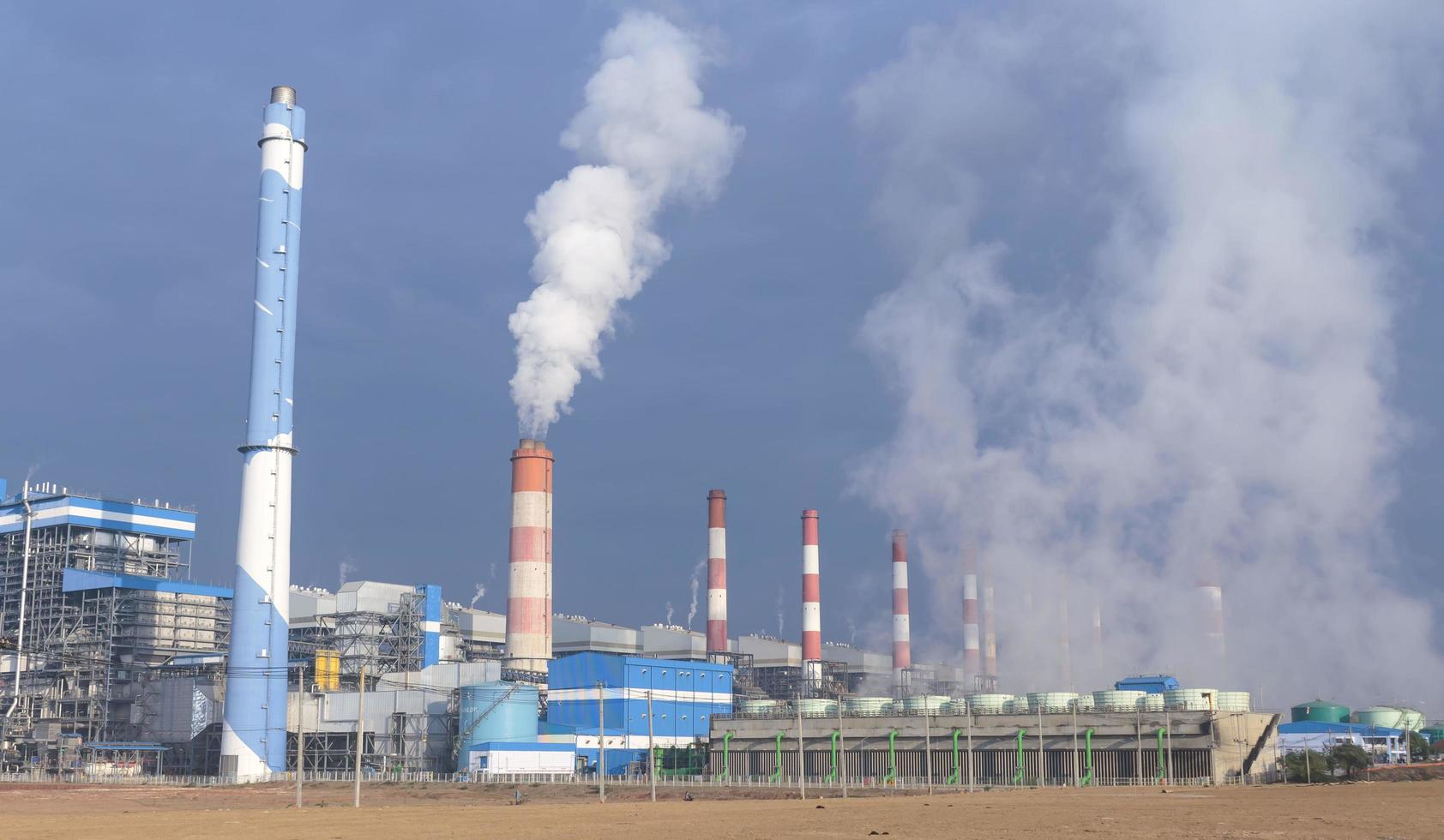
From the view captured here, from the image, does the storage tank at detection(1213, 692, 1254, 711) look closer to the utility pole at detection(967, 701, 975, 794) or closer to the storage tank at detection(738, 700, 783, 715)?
the utility pole at detection(967, 701, 975, 794)

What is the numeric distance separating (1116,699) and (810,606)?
37809 mm

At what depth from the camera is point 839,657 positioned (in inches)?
5443

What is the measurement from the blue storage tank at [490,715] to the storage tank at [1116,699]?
30.6 m

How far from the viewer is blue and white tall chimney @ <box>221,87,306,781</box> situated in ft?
→ 228

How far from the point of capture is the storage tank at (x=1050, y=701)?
7106cm

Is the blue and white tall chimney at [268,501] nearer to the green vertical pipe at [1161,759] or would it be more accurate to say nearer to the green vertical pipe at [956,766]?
the green vertical pipe at [956,766]

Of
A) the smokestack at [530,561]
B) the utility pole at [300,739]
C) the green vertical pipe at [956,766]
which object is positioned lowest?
the green vertical pipe at [956,766]

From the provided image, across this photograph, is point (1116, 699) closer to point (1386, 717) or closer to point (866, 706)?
point (866, 706)

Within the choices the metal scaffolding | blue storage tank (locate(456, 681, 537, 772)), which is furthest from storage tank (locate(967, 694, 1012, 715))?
the metal scaffolding

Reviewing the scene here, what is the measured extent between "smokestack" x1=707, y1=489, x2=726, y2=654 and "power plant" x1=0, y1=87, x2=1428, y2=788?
17cm

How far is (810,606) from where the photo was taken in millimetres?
107500

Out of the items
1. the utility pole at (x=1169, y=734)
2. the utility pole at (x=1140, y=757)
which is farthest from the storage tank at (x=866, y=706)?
the utility pole at (x=1169, y=734)

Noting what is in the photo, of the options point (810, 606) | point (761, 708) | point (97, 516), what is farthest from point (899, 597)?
point (97, 516)

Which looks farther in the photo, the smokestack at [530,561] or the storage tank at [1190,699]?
the smokestack at [530,561]
